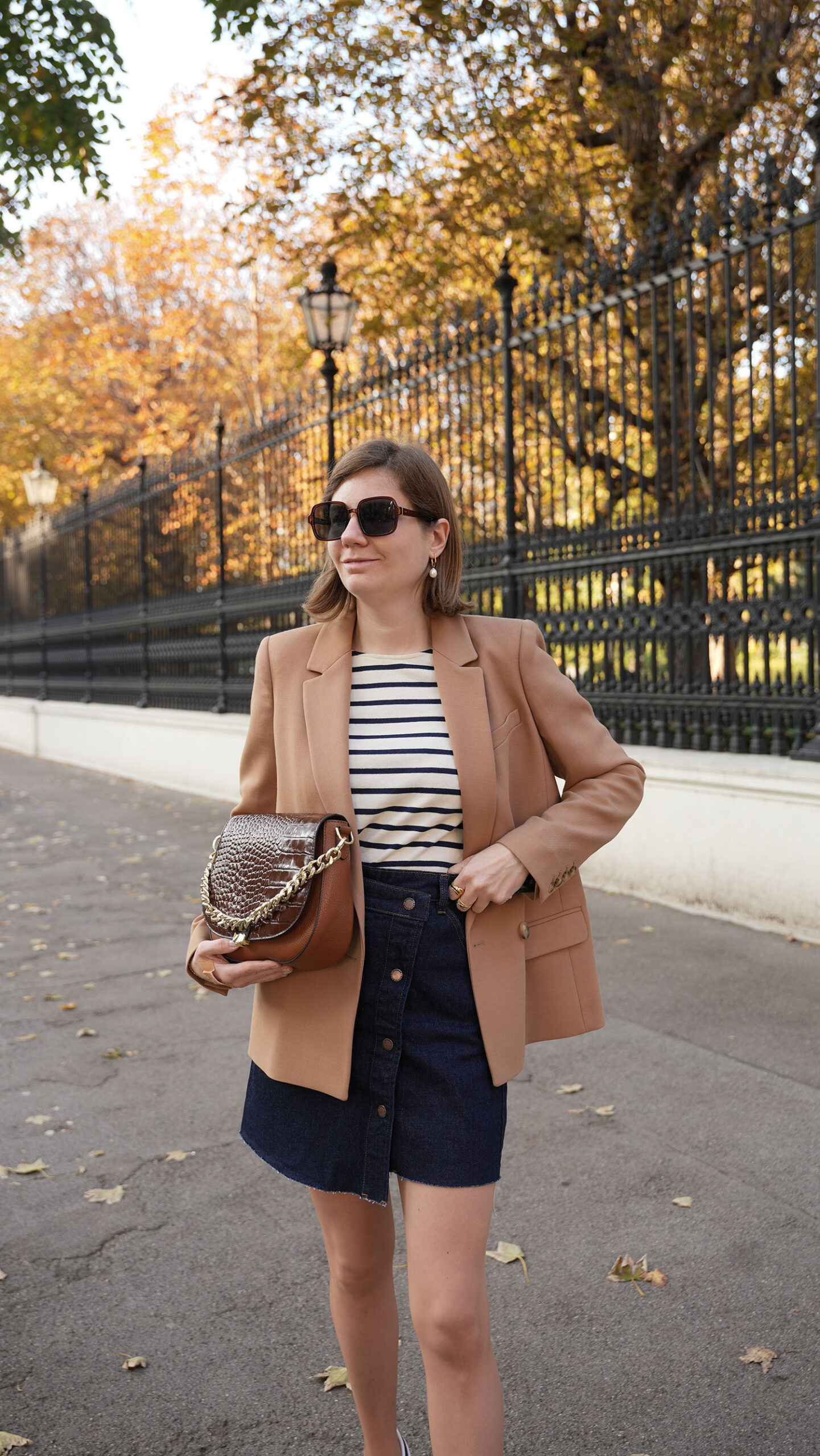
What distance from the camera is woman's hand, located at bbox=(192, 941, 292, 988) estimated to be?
1.91m

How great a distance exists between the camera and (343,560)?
2072mm

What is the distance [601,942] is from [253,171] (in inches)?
821

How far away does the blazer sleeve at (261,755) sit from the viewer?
2191mm

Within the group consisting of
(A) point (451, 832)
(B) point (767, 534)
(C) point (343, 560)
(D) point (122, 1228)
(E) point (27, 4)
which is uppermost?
(E) point (27, 4)

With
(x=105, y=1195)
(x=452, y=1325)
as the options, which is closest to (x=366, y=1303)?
(x=452, y=1325)

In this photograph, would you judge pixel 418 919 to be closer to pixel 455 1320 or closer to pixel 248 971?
pixel 248 971

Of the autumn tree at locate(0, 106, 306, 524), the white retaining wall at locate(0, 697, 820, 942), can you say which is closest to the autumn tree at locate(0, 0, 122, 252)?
the white retaining wall at locate(0, 697, 820, 942)

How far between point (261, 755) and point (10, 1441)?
Result: 59.0 inches

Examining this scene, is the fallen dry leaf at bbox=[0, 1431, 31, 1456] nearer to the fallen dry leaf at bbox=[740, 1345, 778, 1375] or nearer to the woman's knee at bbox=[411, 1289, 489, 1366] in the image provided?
the woman's knee at bbox=[411, 1289, 489, 1366]

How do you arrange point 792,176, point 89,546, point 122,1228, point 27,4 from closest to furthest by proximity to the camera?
point 122,1228, point 792,176, point 27,4, point 89,546

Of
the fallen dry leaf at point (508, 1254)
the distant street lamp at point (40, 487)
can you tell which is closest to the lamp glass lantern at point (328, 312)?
the fallen dry leaf at point (508, 1254)

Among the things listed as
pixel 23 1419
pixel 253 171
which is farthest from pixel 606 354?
pixel 253 171

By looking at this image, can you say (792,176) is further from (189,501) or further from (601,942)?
(189,501)

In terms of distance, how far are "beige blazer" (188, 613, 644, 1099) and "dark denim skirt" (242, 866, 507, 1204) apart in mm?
37
